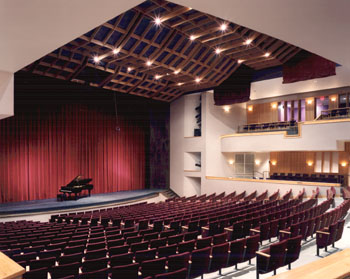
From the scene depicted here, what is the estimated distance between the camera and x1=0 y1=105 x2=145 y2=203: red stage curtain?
40.0 feet

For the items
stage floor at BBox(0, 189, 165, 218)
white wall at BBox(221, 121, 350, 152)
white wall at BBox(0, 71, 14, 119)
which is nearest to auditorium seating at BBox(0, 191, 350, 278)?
white wall at BBox(0, 71, 14, 119)

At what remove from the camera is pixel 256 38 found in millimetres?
9969

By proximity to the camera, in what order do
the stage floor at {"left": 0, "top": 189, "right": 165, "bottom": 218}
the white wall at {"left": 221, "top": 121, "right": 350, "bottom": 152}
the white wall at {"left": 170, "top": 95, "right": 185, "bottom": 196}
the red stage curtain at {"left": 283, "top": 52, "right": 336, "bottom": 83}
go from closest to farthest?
the stage floor at {"left": 0, "top": 189, "right": 165, "bottom": 218}
the red stage curtain at {"left": 283, "top": 52, "right": 336, "bottom": 83}
the white wall at {"left": 221, "top": 121, "right": 350, "bottom": 152}
the white wall at {"left": 170, "top": 95, "right": 185, "bottom": 196}

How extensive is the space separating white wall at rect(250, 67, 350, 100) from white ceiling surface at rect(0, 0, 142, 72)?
12.1 meters

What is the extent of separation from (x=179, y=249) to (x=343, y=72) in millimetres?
12188

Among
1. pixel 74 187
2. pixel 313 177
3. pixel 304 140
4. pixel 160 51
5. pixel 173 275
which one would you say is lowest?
A: pixel 313 177

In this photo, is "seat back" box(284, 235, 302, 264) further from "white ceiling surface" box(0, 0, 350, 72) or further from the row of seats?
the row of seats

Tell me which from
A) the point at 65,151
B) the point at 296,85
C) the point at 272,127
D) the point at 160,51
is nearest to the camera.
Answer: the point at 160,51

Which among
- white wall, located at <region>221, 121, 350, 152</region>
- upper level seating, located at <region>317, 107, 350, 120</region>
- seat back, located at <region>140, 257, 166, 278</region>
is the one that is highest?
upper level seating, located at <region>317, 107, 350, 120</region>

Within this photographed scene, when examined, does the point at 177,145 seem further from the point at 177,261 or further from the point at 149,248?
the point at 177,261

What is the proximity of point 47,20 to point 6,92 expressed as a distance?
10.3 feet

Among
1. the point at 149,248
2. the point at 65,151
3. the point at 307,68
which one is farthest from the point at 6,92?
the point at 307,68

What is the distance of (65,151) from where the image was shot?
14023 millimetres

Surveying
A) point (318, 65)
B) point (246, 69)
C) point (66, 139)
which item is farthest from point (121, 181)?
point (318, 65)
